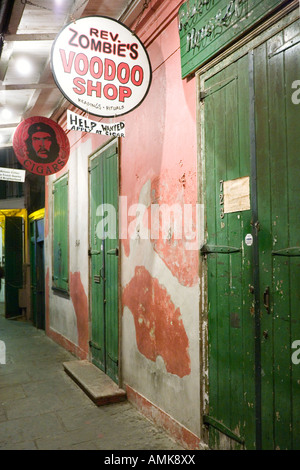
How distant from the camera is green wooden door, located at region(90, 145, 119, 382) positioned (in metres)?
5.02

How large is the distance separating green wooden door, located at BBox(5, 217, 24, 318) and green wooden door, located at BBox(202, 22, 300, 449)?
937cm

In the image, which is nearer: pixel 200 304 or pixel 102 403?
pixel 200 304

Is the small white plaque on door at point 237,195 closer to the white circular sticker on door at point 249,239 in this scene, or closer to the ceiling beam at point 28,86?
the white circular sticker on door at point 249,239

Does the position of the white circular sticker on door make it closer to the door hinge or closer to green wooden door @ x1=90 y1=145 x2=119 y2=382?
the door hinge

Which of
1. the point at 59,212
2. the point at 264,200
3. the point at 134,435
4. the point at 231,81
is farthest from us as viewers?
the point at 59,212

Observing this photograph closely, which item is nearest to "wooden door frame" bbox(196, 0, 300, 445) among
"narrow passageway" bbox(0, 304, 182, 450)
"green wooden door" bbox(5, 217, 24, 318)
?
"narrow passageway" bbox(0, 304, 182, 450)

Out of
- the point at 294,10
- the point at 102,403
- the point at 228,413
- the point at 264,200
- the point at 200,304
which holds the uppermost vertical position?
the point at 294,10

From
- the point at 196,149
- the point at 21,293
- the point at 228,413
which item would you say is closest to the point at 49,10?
the point at 196,149

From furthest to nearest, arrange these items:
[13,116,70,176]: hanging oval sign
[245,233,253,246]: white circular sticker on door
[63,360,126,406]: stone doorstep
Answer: [13,116,70,176]: hanging oval sign, [63,360,126,406]: stone doorstep, [245,233,253,246]: white circular sticker on door

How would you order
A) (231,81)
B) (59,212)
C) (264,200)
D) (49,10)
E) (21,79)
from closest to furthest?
1. (264,200)
2. (231,81)
3. (49,10)
4. (21,79)
5. (59,212)

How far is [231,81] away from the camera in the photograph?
9.45 ft

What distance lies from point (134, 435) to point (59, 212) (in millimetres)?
5029

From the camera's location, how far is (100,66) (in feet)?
11.3

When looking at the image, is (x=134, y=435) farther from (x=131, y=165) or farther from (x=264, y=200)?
(x=131, y=165)
